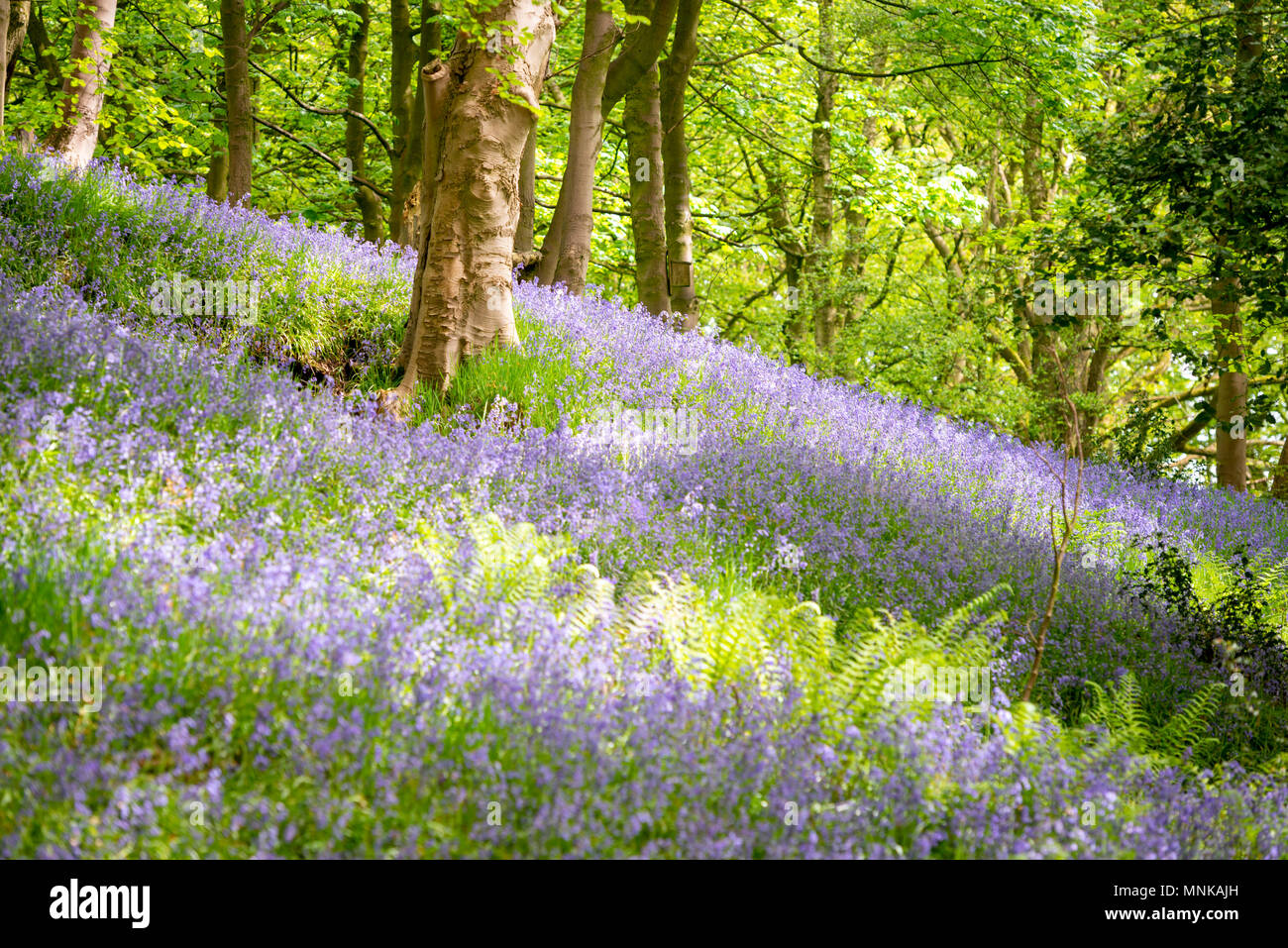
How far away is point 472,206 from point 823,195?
13287 mm

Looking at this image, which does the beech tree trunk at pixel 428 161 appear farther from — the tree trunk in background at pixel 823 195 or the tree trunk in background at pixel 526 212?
the tree trunk in background at pixel 823 195

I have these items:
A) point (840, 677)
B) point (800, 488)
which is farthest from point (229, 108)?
point (840, 677)

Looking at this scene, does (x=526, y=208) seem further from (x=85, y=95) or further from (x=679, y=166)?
(x=85, y=95)

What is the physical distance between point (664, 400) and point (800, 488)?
5.14 feet

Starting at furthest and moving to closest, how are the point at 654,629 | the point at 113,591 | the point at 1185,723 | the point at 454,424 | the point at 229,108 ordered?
the point at 229,108 → the point at 454,424 → the point at 1185,723 → the point at 654,629 → the point at 113,591

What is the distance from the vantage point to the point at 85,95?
1012 centimetres

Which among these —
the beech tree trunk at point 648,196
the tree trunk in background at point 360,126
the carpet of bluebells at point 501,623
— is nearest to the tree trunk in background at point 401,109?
the tree trunk in background at point 360,126

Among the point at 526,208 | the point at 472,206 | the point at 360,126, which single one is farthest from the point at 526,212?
the point at 360,126

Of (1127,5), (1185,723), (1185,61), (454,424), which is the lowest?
(1185,723)

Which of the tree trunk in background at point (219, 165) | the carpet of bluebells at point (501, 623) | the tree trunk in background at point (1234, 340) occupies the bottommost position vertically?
the carpet of bluebells at point (501, 623)

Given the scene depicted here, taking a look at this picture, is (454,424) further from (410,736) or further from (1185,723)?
(1185,723)

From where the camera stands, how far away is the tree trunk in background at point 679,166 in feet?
40.3

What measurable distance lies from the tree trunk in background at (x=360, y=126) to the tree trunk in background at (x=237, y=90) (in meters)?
3.64

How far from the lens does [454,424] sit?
6406 mm
